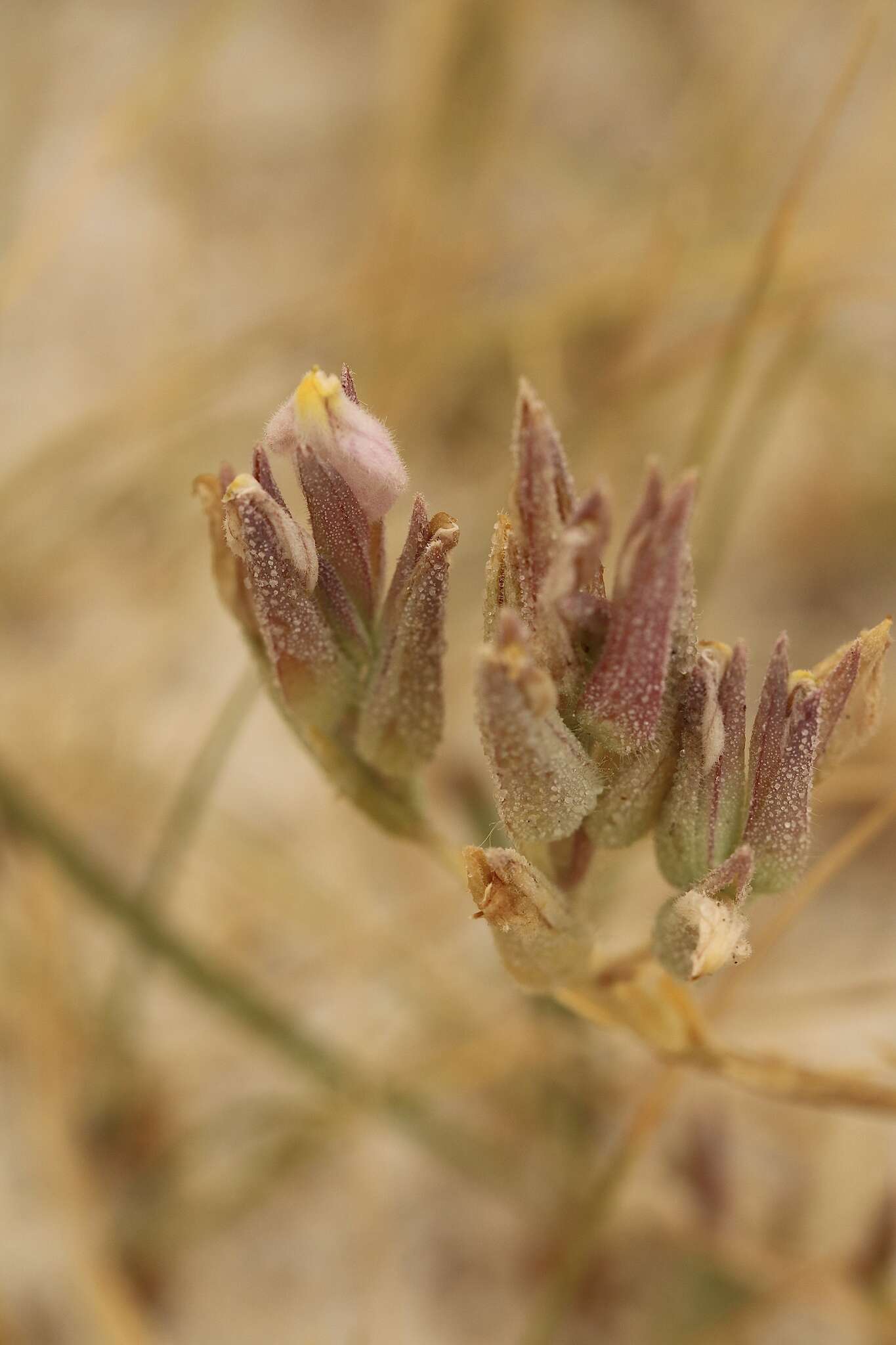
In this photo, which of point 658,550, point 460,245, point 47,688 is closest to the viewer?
point 658,550

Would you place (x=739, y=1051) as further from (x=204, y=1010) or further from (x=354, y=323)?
(x=354, y=323)

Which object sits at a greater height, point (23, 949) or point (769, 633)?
point (769, 633)

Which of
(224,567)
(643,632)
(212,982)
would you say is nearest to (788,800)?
(643,632)

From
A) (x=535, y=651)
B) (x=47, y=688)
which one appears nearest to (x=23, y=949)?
(x=47, y=688)

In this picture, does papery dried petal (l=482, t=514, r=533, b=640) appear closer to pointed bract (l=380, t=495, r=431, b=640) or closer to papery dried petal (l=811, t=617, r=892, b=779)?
pointed bract (l=380, t=495, r=431, b=640)

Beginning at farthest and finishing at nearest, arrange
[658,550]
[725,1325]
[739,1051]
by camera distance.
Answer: [725,1325] < [739,1051] < [658,550]

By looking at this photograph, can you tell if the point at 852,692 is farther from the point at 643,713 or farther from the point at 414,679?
the point at 414,679

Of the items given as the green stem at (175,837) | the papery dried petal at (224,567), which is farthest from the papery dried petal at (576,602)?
the green stem at (175,837)

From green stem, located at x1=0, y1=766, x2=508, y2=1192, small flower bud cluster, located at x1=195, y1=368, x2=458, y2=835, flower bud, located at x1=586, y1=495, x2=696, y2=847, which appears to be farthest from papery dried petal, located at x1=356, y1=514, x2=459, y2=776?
green stem, located at x1=0, y1=766, x2=508, y2=1192
